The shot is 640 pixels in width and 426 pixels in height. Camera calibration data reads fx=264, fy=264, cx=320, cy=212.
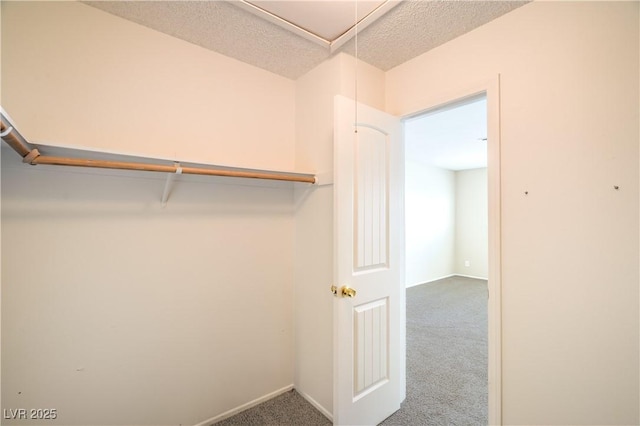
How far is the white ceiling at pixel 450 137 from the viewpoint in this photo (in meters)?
2.93

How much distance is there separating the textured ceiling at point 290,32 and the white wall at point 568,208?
0.18 meters

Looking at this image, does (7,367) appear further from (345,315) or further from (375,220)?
(375,220)

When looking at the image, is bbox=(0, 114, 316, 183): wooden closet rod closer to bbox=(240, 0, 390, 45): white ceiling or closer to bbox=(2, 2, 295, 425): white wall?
bbox=(2, 2, 295, 425): white wall

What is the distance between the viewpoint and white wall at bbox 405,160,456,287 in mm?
5402

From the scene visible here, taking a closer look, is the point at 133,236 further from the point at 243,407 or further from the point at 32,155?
the point at 243,407

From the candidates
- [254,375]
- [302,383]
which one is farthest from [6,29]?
[302,383]

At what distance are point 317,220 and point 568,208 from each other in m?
1.38

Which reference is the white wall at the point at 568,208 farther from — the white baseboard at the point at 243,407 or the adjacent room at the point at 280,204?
the white baseboard at the point at 243,407

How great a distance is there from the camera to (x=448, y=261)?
632 centimetres

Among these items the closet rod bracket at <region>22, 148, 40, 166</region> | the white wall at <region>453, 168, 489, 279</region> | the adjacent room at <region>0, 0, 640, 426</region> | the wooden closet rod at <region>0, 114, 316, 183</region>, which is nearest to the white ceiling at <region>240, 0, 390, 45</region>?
→ the adjacent room at <region>0, 0, 640, 426</region>

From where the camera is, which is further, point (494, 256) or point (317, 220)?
point (317, 220)

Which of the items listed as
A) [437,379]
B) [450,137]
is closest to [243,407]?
[437,379]

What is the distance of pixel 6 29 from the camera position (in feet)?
4.05

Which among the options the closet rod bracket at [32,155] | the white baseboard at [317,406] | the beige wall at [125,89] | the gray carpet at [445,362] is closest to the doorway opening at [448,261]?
the gray carpet at [445,362]
